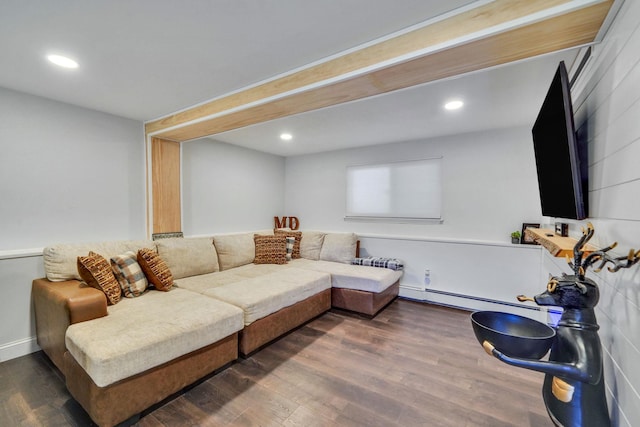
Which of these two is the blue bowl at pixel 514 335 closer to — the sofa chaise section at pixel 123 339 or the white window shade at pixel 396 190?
the sofa chaise section at pixel 123 339

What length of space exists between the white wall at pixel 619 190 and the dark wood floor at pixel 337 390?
3.11ft

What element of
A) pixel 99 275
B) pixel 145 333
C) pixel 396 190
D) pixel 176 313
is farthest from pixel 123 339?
pixel 396 190

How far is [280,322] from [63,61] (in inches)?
105

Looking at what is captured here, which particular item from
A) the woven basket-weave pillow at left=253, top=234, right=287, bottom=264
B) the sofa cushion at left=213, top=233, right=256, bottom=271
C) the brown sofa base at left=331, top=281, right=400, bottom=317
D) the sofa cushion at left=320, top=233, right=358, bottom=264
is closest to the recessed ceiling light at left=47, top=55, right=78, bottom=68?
the sofa cushion at left=213, top=233, right=256, bottom=271

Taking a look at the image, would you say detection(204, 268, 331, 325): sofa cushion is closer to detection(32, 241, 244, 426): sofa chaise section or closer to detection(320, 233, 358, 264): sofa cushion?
detection(32, 241, 244, 426): sofa chaise section

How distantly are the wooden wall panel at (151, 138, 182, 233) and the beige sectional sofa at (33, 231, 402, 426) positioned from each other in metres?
0.34

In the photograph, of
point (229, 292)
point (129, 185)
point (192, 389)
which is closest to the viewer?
point (192, 389)

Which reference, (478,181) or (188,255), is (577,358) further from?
(188,255)

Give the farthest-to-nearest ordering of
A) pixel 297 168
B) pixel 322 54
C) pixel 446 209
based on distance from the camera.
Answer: pixel 297 168
pixel 446 209
pixel 322 54

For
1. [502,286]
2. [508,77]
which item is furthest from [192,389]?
[502,286]

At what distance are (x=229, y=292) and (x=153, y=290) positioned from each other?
736mm

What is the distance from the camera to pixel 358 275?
343 centimetres

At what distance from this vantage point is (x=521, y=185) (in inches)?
132

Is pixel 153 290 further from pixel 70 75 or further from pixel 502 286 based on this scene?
pixel 502 286
